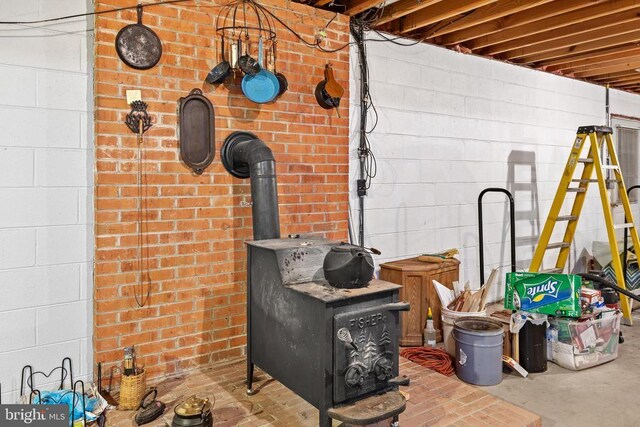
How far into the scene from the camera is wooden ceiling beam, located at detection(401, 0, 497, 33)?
3.46 m

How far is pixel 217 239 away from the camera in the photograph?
3129mm

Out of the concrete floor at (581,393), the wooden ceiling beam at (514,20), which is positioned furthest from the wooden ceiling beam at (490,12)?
the concrete floor at (581,393)

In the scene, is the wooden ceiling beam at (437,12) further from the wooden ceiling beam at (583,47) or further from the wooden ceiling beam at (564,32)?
the wooden ceiling beam at (583,47)

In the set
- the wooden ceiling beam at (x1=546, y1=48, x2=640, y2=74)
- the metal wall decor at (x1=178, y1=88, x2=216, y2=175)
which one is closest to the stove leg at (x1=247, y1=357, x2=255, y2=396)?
the metal wall decor at (x1=178, y1=88, x2=216, y2=175)

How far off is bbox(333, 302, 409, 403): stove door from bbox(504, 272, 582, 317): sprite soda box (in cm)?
172

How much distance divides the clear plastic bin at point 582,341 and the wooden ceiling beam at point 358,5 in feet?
8.96

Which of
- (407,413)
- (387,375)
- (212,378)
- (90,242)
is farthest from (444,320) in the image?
(90,242)

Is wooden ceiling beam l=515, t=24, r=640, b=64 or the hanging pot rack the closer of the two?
the hanging pot rack

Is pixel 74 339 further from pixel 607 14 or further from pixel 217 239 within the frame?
pixel 607 14

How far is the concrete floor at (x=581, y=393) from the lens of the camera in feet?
9.28

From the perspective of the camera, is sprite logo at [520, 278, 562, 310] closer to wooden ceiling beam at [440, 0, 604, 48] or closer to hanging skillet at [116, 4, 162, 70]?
wooden ceiling beam at [440, 0, 604, 48]

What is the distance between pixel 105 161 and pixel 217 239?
846 millimetres

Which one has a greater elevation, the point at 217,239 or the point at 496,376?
the point at 217,239

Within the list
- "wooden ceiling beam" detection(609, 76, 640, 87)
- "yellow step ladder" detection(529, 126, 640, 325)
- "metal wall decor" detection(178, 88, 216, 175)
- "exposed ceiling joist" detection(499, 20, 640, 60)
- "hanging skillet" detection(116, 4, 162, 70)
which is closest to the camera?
"hanging skillet" detection(116, 4, 162, 70)
